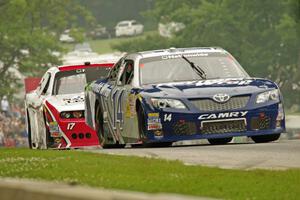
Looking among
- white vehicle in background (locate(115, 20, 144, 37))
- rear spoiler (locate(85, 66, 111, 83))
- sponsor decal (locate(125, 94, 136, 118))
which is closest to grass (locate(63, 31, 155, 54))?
white vehicle in background (locate(115, 20, 144, 37))

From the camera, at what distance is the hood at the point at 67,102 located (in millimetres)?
22703

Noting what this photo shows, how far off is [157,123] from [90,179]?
19.5ft

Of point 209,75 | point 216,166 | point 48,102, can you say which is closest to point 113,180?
point 216,166

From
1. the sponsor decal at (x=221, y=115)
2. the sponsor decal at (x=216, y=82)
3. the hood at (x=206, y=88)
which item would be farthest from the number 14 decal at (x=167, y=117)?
the sponsor decal at (x=216, y=82)

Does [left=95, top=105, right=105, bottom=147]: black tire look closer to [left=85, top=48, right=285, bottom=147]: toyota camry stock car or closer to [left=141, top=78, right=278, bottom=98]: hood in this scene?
[left=85, top=48, right=285, bottom=147]: toyota camry stock car

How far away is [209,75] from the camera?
19.3m

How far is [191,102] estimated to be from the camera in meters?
18.2

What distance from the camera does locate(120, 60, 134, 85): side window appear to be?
19.6 metres

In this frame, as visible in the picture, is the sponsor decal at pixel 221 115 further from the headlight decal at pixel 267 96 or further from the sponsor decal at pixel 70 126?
the sponsor decal at pixel 70 126

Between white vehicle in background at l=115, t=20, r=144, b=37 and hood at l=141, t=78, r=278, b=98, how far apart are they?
4769 inches

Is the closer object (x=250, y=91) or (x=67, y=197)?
(x=67, y=197)

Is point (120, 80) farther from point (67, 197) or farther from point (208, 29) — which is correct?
point (208, 29)

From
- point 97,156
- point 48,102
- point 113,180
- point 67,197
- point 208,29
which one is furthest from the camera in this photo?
point 208,29

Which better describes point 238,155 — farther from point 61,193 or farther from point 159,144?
point 61,193
